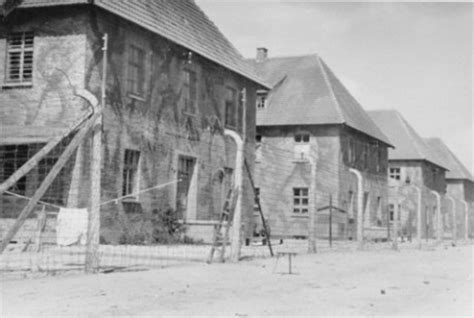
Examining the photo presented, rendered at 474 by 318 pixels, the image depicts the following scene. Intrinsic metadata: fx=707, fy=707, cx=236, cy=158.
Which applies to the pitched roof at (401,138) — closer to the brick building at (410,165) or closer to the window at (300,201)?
the brick building at (410,165)

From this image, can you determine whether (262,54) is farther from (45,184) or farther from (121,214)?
(45,184)

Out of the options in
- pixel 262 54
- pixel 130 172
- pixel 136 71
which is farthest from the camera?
pixel 262 54

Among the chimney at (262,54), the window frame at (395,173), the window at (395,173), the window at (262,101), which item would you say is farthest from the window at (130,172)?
the window at (395,173)

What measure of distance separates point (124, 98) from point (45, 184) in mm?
11054

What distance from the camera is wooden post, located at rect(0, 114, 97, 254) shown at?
970cm

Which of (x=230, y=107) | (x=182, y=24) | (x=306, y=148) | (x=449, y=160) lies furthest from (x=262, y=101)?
(x=449, y=160)

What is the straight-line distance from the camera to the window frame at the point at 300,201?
36031mm

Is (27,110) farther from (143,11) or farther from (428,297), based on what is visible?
(428,297)

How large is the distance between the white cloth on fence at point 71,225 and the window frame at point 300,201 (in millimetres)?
23385

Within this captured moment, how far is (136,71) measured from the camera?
21.6 m

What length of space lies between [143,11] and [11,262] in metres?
11.2

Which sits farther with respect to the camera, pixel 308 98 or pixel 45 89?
pixel 308 98

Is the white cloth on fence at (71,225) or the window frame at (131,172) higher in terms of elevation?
the window frame at (131,172)

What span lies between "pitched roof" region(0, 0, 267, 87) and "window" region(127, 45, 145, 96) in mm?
845
